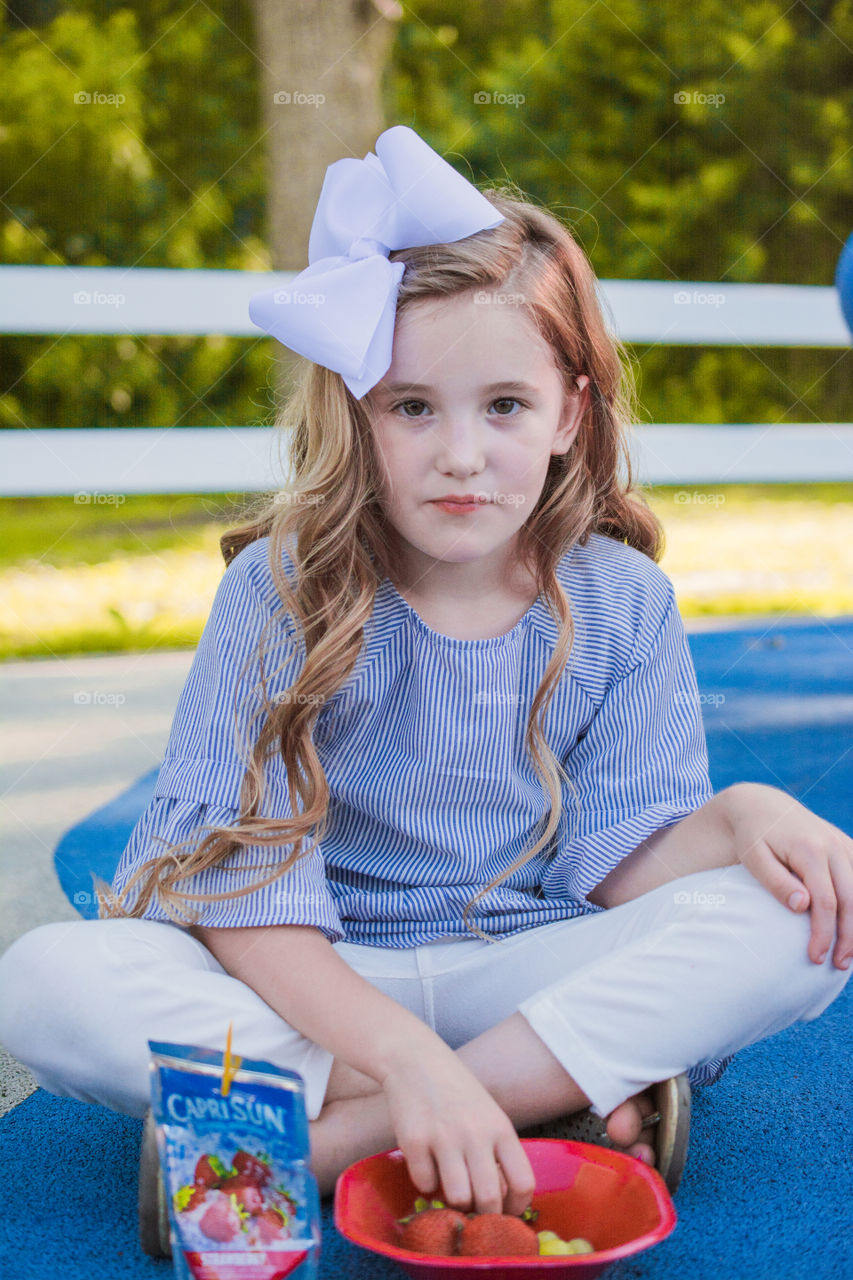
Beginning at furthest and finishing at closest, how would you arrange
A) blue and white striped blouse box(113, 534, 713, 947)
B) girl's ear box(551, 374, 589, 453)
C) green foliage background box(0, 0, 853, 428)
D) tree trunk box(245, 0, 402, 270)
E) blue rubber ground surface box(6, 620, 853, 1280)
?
green foliage background box(0, 0, 853, 428) < tree trunk box(245, 0, 402, 270) < girl's ear box(551, 374, 589, 453) < blue and white striped blouse box(113, 534, 713, 947) < blue rubber ground surface box(6, 620, 853, 1280)

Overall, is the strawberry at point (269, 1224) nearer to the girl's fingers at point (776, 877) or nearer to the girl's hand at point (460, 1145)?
the girl's hand at point (460, 1145)

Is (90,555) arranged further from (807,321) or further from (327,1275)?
(327,1275)

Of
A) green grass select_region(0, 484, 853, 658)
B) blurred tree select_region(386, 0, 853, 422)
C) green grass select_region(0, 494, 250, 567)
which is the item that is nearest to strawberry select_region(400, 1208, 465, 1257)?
green grass select_region(0, 484, 853, 658)

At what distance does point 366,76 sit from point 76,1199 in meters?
4.25

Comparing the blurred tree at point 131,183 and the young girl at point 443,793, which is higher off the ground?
the blurred tree at point 131,183

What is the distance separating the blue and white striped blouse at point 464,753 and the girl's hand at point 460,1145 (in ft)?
0.85

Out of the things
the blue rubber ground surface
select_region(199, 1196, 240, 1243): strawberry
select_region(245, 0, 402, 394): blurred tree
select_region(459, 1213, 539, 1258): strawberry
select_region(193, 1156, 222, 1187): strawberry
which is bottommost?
the blue rubber ground surface

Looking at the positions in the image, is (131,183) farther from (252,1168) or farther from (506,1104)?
(252,1168)

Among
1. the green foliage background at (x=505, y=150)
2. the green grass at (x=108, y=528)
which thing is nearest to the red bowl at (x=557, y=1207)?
the green grass at (x=108, y=528)

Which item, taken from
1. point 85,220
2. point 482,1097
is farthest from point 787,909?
point 85,220

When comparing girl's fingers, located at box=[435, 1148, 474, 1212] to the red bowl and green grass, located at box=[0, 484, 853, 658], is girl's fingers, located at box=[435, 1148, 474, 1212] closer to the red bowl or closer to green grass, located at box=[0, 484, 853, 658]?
the red bowl

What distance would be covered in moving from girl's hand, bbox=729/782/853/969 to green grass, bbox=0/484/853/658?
1.63 m

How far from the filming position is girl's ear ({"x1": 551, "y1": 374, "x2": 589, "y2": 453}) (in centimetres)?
133

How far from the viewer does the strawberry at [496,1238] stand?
0.85 metres
